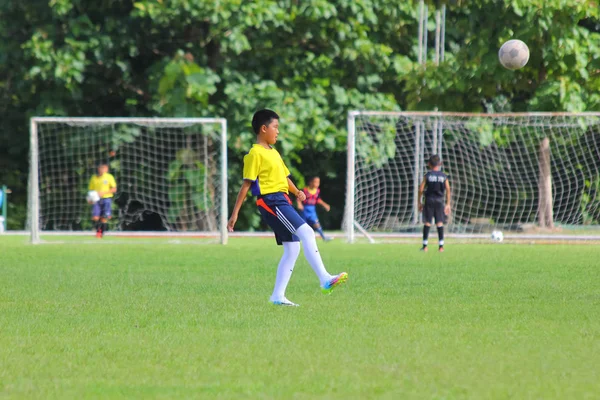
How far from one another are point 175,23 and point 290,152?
4293mm

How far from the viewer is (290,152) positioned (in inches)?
1008

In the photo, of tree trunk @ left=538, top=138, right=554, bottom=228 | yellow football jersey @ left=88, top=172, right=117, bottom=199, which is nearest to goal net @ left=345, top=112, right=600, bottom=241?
tree trunk @ left=538, top=138, right=554, bottom=228

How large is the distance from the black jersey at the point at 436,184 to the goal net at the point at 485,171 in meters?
4.42

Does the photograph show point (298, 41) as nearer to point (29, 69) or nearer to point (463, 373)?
point (29, 69)

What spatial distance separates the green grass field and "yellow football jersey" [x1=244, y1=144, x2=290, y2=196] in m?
1.03

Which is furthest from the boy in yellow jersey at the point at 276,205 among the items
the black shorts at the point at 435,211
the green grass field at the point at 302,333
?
the black shorts at the point at 435,211

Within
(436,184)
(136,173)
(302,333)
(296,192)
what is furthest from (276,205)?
(136,173)

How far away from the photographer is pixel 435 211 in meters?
18.0

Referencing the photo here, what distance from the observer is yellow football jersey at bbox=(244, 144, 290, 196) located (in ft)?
30.8

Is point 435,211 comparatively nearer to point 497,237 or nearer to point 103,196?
point 497,237

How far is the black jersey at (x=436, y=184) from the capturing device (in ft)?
58.9

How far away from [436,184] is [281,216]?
29.3 feet

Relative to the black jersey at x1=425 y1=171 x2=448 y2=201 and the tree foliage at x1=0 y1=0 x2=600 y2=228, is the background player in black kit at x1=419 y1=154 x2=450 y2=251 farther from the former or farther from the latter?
the tree foliage at x1=0 y1=0 x2=600 y2=228

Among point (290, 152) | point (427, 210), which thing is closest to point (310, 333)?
point (427, 210)
